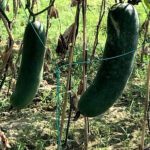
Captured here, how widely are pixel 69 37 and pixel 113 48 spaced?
71 centimetres

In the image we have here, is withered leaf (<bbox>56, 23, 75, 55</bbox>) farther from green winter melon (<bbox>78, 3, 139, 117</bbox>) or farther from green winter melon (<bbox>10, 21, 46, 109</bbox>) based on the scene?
green winter melon (<bbox>78, 3, 139, 117</bbox>)

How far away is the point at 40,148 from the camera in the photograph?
2738 millimetres

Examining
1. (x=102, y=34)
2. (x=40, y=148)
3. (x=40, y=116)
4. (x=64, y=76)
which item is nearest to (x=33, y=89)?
(x=40, y=148)

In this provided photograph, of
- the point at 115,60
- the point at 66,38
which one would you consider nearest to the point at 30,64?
the point at 115,60

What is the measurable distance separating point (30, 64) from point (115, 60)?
0.37 meters

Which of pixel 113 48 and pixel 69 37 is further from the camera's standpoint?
pixel 69 37

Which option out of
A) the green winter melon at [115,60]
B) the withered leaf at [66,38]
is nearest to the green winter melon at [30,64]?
the green winter melon at [115,60]

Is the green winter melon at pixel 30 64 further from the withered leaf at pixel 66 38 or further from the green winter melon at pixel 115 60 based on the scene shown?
the withered leaf at pixel 66 38

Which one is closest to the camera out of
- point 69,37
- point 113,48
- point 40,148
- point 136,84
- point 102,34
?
point 113,48

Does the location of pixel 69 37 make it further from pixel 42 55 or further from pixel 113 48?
pixel 113 48

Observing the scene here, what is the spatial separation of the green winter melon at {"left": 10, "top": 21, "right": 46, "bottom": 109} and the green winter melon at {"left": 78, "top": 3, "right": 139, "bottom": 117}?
0.28 meters

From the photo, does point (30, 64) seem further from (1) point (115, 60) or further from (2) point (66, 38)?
(2) point (66, 38)

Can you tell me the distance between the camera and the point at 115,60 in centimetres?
153

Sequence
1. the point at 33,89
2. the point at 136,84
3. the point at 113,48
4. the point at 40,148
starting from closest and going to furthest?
the point at 113,48
the point at 33,89
the point at 40,148
the point at 136,84
